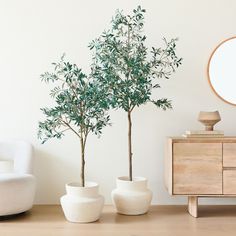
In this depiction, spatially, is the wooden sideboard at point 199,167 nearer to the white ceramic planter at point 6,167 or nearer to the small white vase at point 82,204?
the small white vase at point 82,204

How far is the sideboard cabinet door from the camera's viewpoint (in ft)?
11.3

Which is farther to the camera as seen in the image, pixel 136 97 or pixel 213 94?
pixel 213 94

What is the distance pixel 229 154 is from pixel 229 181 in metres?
0.20

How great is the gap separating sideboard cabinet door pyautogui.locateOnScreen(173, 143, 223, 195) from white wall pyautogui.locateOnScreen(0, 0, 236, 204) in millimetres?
536

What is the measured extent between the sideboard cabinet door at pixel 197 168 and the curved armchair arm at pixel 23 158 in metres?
1.17

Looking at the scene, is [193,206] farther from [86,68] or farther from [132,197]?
[86,68]

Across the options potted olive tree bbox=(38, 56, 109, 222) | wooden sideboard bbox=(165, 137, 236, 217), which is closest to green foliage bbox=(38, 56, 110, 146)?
potted olive tree bbox=(38, 56, 109, 222)

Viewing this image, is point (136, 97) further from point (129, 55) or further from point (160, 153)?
point (160, 153)

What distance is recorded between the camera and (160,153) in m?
3.99

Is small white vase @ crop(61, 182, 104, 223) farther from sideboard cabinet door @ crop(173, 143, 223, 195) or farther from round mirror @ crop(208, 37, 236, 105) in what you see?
round mirror @ crop(208, 37, 236, 105)

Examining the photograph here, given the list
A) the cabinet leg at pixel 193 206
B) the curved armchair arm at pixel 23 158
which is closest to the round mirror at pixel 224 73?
the cabinet leg at pixel 193 206

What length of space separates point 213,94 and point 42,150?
1570mm

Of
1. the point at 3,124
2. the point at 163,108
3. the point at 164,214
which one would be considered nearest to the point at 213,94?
the point at 163,108

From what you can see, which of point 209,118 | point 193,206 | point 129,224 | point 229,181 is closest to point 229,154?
point 229,181
